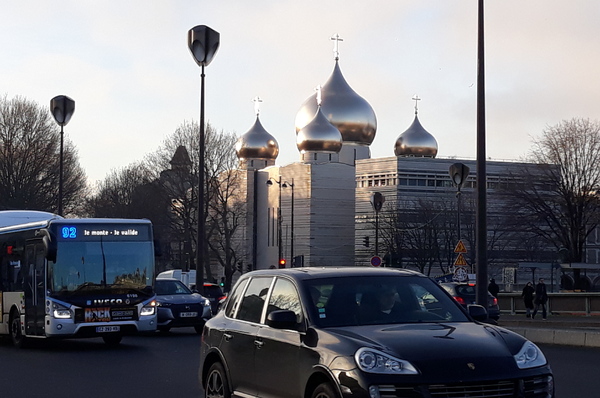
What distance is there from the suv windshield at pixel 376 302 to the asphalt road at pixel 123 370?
185 inches

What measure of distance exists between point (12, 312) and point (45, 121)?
1633 inches

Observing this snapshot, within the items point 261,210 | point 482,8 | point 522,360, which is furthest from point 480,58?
point 261,210

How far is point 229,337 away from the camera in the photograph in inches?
384

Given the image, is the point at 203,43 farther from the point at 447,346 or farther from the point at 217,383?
the point at 447,346

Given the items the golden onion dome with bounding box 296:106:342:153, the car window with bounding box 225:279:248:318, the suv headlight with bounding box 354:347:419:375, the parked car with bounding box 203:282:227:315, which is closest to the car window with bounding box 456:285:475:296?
the parked car with bounding box 203:282:227:315

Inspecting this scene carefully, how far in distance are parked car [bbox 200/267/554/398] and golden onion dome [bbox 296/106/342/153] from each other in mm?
93562

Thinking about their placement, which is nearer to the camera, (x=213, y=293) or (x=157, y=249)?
(x=157, y=249)

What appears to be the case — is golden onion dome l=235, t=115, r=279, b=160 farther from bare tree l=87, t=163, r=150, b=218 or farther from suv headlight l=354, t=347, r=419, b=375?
suv headlight l=354, t=347, r=419, b=375

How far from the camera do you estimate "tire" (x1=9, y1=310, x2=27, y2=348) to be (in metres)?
22.5

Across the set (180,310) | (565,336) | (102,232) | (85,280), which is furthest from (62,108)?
(565,336)

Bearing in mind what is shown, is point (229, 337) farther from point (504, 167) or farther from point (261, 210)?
point (261, 210)

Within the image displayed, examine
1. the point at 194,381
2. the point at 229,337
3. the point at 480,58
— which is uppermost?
the point at 480,58

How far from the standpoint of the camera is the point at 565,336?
74.0 feet

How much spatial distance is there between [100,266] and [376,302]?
13631 mm
